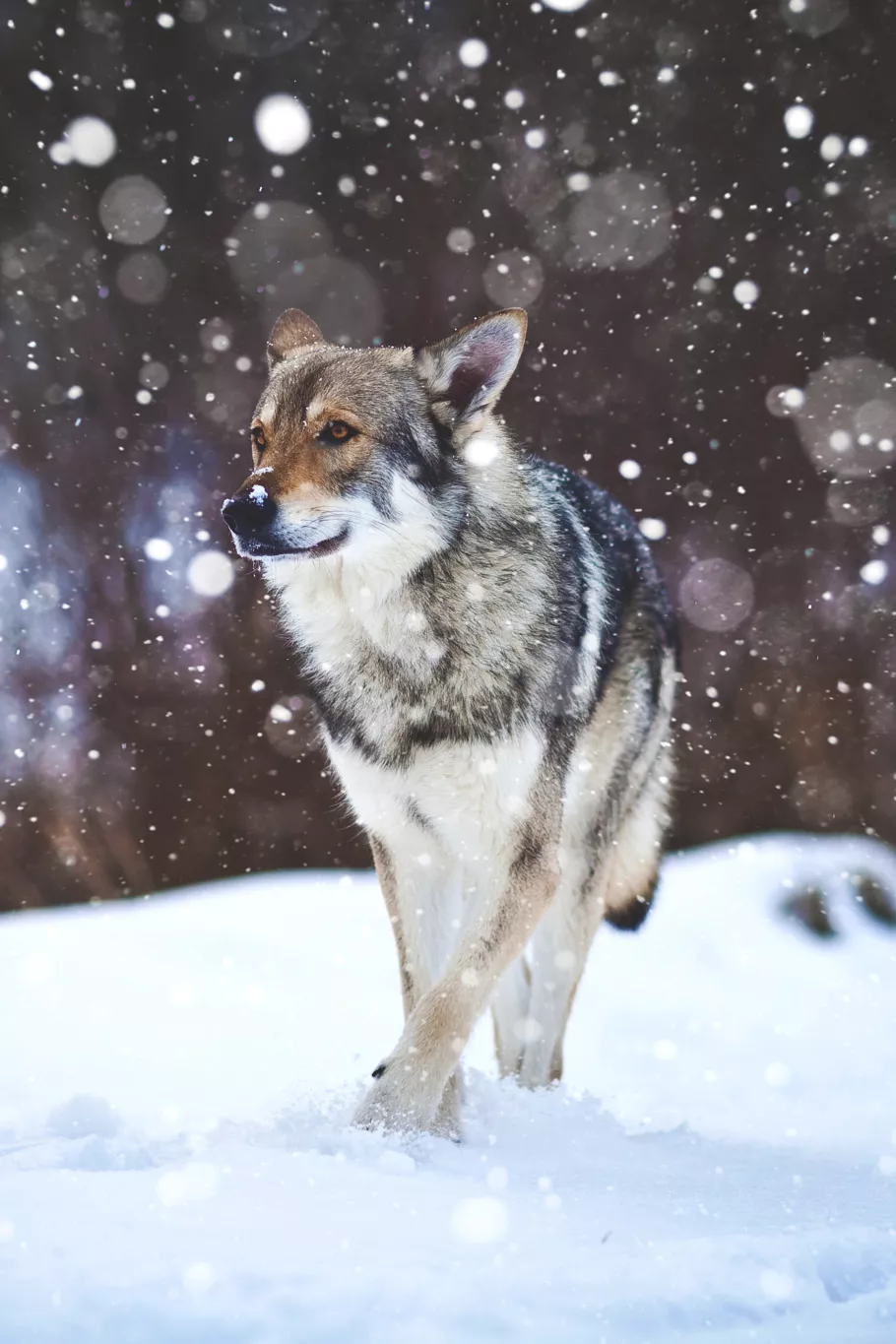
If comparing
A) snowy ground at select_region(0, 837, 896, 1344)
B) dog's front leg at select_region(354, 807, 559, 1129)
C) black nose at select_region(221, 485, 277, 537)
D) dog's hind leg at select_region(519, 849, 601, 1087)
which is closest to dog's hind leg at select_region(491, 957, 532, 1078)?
dog's hind leg at select_region(519, 849, 601, 1087)

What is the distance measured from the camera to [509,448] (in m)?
2.62

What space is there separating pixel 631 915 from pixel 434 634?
5.08 feet

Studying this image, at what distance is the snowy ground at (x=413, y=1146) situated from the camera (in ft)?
3.88

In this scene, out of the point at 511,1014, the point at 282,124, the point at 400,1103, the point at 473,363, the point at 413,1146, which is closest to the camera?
the point at 413,1146

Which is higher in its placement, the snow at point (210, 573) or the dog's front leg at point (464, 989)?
the snow at point (210, 573)

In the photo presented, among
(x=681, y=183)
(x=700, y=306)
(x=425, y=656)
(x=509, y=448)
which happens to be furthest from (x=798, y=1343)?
(x=681, y=183)

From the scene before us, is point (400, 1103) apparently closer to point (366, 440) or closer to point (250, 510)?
point (250, 510)

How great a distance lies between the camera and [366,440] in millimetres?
2316

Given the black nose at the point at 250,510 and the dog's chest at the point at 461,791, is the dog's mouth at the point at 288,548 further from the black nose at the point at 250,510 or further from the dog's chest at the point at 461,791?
the dog's chest at the point at 461,791

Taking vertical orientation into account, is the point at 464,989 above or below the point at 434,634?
below

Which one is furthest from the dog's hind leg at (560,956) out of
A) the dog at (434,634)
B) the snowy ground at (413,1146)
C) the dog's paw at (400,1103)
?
the dog's paw at (400,1103)

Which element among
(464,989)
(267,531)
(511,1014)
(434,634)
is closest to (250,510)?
(267,531)

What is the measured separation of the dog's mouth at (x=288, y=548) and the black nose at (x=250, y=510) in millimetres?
34

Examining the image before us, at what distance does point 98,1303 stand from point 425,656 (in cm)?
153
